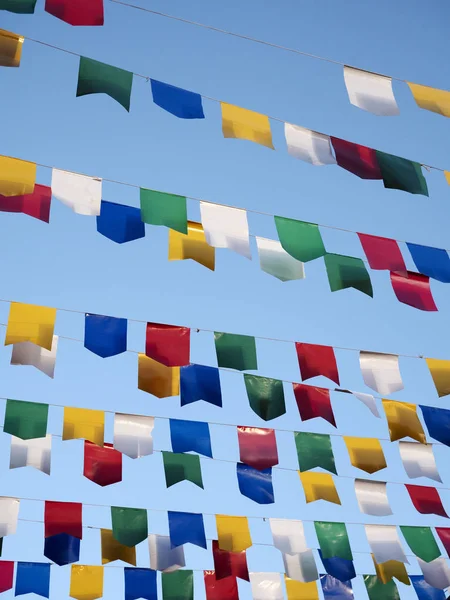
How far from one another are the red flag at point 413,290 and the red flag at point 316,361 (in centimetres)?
59

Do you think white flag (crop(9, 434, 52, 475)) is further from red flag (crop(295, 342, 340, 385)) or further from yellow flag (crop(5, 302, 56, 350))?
red flag (crop(295, 342, 340, 385))

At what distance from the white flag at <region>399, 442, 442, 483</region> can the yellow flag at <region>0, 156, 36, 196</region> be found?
9.87 ft

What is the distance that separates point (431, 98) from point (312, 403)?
207 centimetres

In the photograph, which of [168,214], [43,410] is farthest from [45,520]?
[168,214]

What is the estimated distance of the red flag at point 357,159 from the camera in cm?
498

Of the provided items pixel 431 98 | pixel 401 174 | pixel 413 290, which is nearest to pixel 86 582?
pixel 413 290

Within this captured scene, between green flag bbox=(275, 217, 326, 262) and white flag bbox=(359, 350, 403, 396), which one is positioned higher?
green flag bbox=(275, 217, 326, 262)

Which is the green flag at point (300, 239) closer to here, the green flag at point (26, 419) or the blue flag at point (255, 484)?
the blue flag at point (255, 484)

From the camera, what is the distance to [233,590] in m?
5.92

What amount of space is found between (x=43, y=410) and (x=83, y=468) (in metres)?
0.49

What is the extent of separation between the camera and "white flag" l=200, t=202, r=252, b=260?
4.98m

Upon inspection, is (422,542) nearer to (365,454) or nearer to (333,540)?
(333,540)

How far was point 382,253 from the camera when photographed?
5328mm

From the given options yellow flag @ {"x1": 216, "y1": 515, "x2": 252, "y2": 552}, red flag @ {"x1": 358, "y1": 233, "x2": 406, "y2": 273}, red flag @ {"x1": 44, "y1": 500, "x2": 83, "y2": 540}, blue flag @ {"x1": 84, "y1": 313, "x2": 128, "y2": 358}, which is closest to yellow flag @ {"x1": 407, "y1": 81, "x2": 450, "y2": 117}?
red flag @ {"x1": 358, "y1": 233, "x2": 406, "y2": 273}
